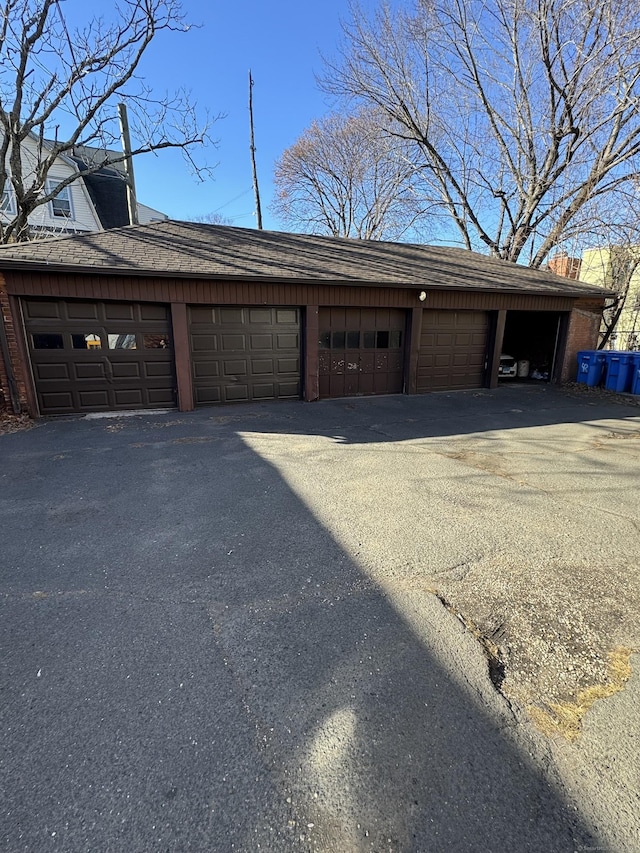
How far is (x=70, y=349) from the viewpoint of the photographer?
320 inches

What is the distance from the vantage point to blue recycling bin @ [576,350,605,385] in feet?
38.9

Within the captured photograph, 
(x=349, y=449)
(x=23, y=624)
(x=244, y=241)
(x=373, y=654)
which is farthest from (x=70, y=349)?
(x=373, y=654)

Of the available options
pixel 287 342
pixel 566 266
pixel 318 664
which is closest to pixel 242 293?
pixel 287 342

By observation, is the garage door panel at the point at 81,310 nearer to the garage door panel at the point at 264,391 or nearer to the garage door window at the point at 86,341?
the garage door window at the point at 86,341

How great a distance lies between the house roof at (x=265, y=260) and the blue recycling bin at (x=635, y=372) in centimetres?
230

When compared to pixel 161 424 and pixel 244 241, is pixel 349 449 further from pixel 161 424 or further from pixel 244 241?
pixel 244 241

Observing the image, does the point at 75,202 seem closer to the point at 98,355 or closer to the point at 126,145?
the point at 126,145

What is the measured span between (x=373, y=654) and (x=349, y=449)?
4.20 m

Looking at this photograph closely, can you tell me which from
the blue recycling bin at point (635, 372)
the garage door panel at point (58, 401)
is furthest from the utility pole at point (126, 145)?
the blue recycling bin at point (635, 372)

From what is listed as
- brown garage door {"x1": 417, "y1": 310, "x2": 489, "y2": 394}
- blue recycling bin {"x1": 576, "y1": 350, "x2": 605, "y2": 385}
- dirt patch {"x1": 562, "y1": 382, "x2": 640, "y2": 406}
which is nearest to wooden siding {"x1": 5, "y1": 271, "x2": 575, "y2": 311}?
brown garage door {"x1": 417, "y1": 310, "x2": 489, "y2": 394}

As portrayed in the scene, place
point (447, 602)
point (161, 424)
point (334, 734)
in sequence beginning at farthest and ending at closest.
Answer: point (161, 424)
point (447, 602)
point (334, 734)

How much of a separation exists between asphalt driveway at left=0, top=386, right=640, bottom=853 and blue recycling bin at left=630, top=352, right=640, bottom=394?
8.23 metres

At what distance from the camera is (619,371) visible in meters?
11.3

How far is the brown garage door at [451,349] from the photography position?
11080 mm
